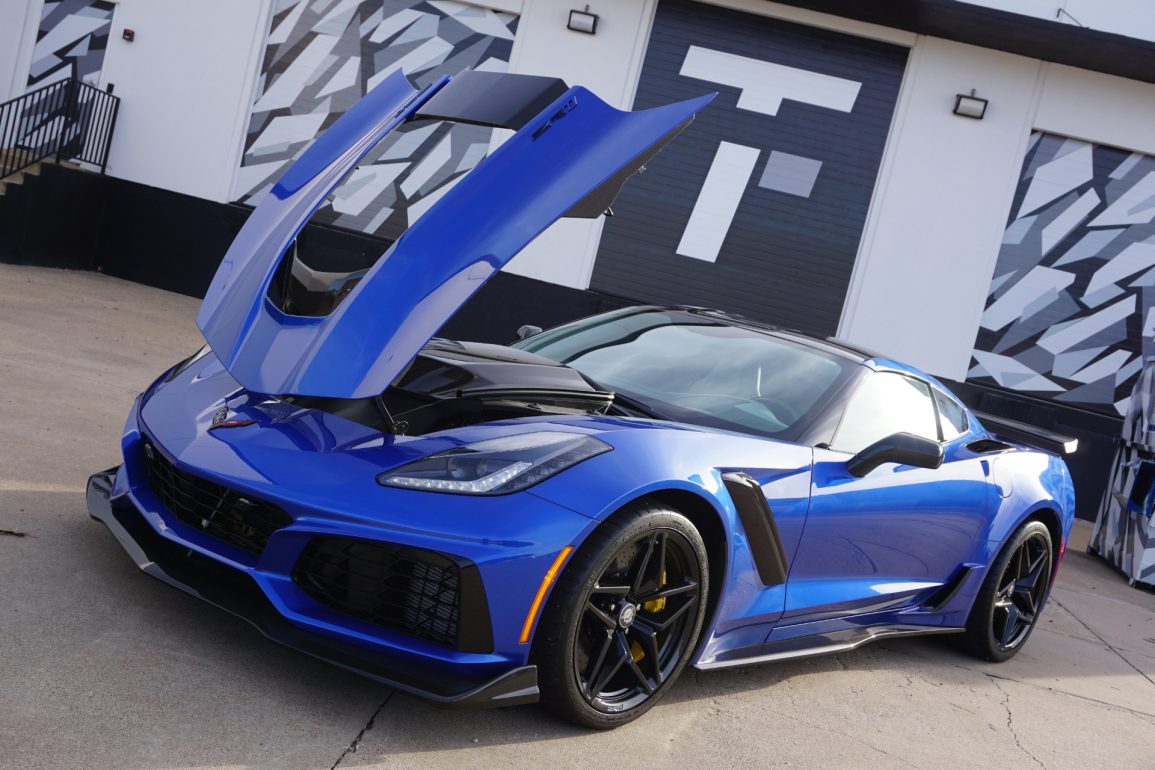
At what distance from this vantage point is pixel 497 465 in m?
2.97

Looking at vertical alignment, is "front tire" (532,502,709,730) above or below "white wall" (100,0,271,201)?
below

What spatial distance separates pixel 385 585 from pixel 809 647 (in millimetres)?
1688

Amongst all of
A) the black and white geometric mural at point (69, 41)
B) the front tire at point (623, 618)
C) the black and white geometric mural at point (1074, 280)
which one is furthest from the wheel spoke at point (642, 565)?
the black and white geometric mural at point (69, 41)

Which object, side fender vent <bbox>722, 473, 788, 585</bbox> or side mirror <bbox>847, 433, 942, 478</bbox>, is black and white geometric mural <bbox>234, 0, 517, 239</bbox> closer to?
side mirror <bbox>847, 433, 942, 478</bbox>

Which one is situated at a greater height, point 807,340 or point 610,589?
point 807,340

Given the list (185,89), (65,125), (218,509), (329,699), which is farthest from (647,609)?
(185,89)

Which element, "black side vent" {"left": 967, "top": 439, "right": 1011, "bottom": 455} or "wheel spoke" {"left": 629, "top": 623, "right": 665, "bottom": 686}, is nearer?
"wheel spoke" {"left": 629, "top": 623, "right": 665, "bottom": 686}

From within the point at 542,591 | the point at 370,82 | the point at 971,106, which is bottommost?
the point at 542,591

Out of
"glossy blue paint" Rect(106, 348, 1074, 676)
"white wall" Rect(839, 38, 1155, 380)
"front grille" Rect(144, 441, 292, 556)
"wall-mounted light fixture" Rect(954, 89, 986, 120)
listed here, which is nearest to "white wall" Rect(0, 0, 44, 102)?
"white wall" Rect(839, 38, 1155, 380)

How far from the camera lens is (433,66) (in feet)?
41.2

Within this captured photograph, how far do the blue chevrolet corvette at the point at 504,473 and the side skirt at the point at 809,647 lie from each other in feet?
0.04

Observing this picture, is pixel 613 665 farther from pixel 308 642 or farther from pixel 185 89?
pixel 185 89

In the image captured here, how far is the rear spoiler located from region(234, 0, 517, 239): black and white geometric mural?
7.63 meters

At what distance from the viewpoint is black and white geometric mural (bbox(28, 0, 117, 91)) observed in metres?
13.4
